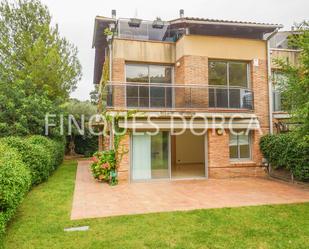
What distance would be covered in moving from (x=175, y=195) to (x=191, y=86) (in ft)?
23.1

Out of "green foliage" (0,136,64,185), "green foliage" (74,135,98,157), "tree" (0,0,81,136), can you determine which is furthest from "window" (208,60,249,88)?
"green foliage" (74,135,98,157)

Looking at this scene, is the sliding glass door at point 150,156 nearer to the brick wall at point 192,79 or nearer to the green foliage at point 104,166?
the green foliage at point 104,166

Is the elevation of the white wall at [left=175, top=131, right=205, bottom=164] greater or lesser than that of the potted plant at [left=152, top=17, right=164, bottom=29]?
lesser

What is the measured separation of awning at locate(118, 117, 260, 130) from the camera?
14234 millimetres

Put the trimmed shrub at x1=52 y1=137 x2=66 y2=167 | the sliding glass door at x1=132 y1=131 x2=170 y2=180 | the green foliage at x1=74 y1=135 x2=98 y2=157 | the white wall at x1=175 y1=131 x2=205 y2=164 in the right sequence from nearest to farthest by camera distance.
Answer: the sliding glass door at x1=132 y1=131 x2=170 y2=180 < the trimmed shrub at x1=52 y1=137 x2=66 y2=167 < the white wall at x1=175 y1=131 x2=205 y2=164 < the green foliage at x1=74 y1=135 x2=98 y2=157

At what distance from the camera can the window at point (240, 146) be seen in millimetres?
16047

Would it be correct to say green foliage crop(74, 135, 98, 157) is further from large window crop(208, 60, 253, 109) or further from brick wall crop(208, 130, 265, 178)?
brick wall crop(208, 130, 265, 178)

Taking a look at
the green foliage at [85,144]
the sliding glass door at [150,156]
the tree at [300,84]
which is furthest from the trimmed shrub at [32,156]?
the green foliage at [85,144]

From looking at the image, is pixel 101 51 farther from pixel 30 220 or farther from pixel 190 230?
pixel 190 230

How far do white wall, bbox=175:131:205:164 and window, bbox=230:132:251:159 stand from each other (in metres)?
6.69

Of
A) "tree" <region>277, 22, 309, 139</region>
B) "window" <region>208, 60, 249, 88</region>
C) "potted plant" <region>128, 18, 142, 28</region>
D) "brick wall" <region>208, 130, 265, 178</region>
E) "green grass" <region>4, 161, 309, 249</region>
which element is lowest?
"green grass" <region>4, 161, 309, 249</region>

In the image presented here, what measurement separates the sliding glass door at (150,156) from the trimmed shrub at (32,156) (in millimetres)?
4554

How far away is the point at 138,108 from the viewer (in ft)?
50.0

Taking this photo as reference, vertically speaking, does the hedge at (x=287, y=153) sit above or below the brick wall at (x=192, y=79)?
below
